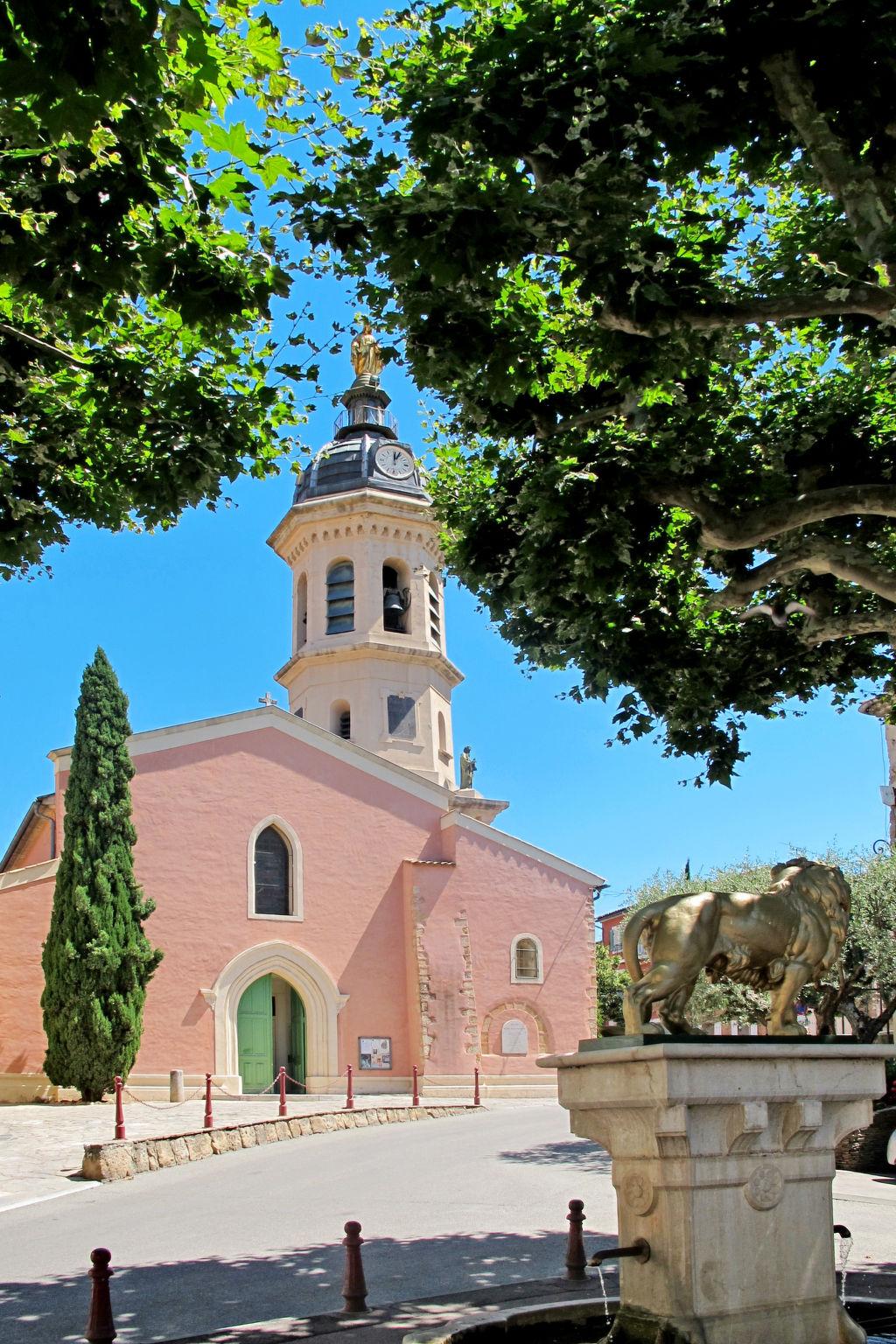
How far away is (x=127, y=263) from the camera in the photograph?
24.3 ft

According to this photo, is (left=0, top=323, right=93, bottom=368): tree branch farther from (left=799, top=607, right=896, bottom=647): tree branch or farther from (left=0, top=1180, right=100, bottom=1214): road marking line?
(left=0, top=1180, right=100, bottom=1214): road marking line

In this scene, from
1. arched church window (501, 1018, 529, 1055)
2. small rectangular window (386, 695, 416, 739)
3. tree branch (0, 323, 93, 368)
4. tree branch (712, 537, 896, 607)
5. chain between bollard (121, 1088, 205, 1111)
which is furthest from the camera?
small rectangular window (386, 695, 416, 739)

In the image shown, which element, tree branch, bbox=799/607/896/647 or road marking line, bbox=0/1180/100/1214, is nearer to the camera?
tree branch, bbox=799/607/896/647

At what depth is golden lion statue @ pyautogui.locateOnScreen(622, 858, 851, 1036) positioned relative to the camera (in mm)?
6332

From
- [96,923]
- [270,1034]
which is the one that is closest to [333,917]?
[270,1034]

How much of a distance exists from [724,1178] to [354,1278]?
3.09 m

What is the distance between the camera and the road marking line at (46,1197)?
13558mm

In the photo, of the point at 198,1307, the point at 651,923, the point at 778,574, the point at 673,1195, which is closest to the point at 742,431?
the point at 778,574

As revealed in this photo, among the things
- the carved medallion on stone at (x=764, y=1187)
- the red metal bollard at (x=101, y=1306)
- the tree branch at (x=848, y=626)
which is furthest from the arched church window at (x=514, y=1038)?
the carved medallion on stone at (x=764, y=1187)

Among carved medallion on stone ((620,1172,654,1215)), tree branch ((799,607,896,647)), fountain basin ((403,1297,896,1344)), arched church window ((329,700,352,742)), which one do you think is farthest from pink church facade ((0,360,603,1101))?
carved medallion on stone ((620,1172,654,1215))

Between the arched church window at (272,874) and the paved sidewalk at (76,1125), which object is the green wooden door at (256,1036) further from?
the arched church window at (272,874)

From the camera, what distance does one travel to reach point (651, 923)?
646cm

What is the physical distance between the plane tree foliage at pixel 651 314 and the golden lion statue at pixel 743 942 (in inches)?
141

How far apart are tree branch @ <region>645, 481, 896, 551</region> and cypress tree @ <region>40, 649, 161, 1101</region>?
720 inches
